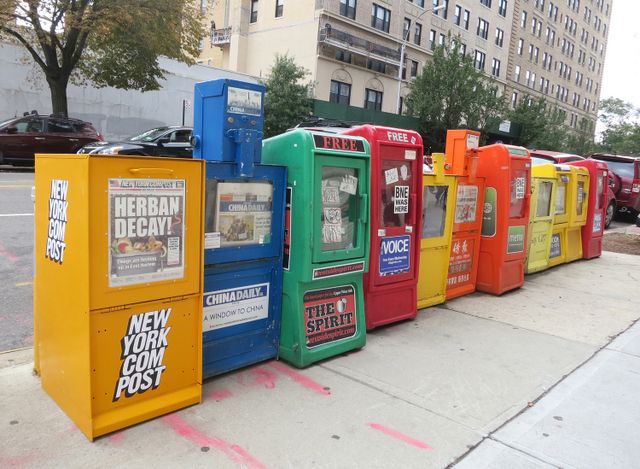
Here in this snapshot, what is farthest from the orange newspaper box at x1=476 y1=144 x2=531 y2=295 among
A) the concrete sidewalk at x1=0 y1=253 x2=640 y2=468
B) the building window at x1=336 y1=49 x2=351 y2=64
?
the building window at x1=336 y1=49 x2=351 y2=64

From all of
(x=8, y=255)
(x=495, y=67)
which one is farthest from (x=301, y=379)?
(x=495, y=67)

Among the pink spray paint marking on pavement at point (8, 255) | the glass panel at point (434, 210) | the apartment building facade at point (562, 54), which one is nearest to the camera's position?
the glass panel at point (434, 210)

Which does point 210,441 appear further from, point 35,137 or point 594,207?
point 35,137

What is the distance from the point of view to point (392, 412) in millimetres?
3414

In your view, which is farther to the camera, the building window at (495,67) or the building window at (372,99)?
the building window at (495,67)

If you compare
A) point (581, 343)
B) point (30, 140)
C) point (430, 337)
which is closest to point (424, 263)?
point (430, 337)

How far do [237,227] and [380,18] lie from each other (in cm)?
3639

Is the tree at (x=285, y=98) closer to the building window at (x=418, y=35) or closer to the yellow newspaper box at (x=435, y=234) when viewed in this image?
the building window at (x=418, y=35)

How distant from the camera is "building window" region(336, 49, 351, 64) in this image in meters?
34.6

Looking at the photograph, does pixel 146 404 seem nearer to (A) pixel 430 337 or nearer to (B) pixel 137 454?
(B) pixel 137 454

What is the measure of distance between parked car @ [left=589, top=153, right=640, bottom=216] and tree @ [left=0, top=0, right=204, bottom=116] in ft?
51.8

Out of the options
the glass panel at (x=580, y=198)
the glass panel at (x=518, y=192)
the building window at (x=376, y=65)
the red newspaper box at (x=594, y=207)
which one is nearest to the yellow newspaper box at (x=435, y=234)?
the glass panel at (x=518, y=192)

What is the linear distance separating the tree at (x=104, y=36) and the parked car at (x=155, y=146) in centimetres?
571

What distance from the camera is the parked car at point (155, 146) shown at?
12.3 metres
